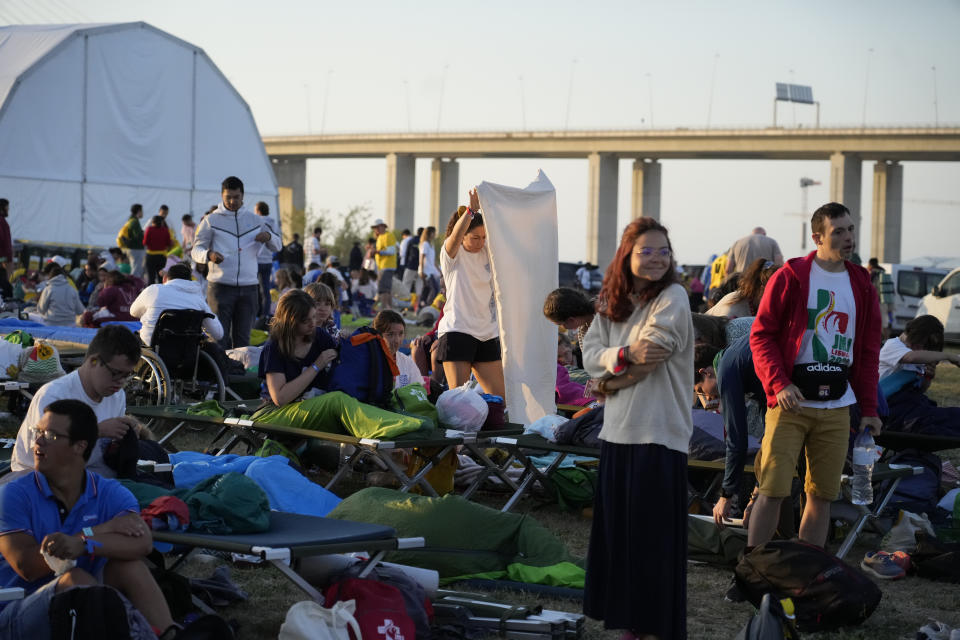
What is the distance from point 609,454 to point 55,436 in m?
1.98

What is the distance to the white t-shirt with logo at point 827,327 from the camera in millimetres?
5438

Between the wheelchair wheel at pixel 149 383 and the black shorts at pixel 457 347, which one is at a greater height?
the black shorts at pixel 457 347

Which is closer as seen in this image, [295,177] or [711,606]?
[711,606]

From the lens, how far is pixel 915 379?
7.96 metres

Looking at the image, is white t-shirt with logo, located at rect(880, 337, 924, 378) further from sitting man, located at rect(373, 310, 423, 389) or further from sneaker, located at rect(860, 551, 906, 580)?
sitting man, located at rect(373, 310, 423, 389)

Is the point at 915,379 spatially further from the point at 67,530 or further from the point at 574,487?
the point at 67,530

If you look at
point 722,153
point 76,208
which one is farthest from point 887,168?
point 76,208

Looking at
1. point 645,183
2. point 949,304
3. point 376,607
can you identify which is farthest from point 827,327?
point 645,183

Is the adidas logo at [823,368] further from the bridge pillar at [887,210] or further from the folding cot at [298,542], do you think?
the bridge pillar at [887,210]

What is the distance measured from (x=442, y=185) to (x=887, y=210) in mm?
24751

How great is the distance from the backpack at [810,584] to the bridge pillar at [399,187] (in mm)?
64074

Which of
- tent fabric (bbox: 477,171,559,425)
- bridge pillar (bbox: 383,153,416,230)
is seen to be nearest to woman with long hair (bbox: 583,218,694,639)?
tent fabric (bbox: 477,171,559,425)

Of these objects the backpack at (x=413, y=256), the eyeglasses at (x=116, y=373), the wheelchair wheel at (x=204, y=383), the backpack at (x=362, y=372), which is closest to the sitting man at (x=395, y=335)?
the backpack at (x=362, y=372)

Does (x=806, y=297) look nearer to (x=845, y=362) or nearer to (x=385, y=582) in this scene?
(x=845, y=362)
